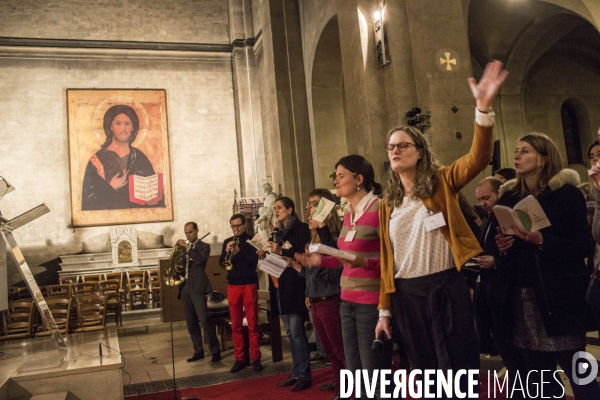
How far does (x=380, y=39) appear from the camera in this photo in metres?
8.62

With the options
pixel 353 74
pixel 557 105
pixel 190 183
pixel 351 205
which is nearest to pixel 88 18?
pixel 190 183

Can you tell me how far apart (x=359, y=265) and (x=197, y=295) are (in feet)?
14.4

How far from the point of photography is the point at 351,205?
322cm

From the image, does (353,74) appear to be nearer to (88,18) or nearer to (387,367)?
(387,367)

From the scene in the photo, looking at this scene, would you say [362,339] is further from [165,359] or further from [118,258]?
[118,258]

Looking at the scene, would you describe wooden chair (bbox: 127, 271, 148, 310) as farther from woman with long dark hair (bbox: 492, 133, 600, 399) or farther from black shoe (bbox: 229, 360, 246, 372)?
woman with long dark hair (bbox: 492, 133, 600, 399)

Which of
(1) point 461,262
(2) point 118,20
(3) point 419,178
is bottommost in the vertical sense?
(1) point 461,262

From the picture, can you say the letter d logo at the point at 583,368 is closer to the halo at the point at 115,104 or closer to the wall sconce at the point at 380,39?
the wall sconce at the point at 380,39

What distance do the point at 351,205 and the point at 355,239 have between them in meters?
0.30

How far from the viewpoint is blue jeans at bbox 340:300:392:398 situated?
2773mm

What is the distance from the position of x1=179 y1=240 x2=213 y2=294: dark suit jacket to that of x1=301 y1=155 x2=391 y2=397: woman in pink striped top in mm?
3790

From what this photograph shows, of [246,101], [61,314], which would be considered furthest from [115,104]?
[61,314]

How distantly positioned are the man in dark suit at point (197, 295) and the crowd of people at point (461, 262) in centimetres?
382

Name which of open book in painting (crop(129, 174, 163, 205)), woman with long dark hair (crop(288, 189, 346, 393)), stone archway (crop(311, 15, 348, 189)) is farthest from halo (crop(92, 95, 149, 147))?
woman with long dark hair (crop(288, 189, 346, 393))
